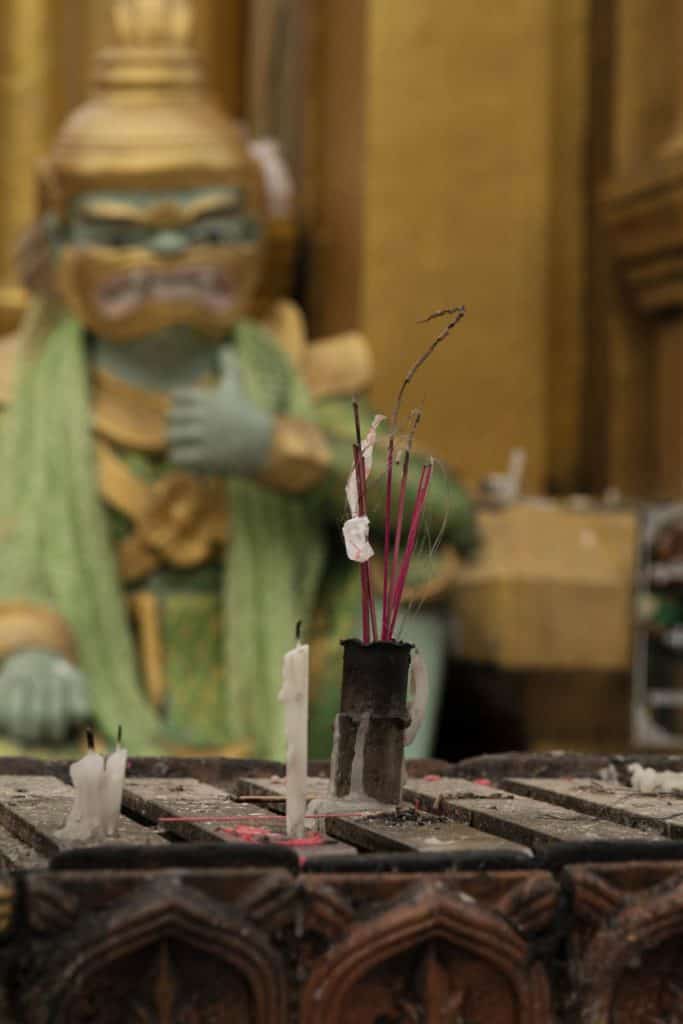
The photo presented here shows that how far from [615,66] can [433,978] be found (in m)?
3.64

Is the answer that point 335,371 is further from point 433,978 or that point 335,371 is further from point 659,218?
point 433,978

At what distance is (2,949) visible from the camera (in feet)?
6.15

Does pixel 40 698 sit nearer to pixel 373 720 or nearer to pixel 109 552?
pixel 109 552

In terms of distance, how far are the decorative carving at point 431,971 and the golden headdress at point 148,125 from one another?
116 inches

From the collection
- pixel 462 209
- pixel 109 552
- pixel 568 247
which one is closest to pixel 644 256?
pixel 568 247

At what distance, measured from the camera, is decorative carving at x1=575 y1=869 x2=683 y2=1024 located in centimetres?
200

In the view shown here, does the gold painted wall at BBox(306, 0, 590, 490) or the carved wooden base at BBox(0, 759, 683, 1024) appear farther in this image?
the gold painted wall at BBox(306, 0, 590, 490)

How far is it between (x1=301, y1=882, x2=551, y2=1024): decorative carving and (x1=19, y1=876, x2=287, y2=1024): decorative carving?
5 centimetres

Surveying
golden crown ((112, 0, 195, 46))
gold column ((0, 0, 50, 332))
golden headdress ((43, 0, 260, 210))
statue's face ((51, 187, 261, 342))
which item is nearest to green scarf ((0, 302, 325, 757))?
statue's face ((51, 187, 261, 342))

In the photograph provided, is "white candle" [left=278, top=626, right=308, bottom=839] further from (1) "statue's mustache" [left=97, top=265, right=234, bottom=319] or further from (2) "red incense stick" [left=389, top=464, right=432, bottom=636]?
(1) "statue's mustache" [left=97, top=265, right=234, bottom=319]

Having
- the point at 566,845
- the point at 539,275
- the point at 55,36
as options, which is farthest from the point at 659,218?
the point at 566,845

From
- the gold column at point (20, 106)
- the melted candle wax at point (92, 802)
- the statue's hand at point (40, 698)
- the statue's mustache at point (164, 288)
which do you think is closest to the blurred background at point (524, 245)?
the statue's mustache at point (164, 288)

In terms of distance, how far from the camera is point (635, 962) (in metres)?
2.00

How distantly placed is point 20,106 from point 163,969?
4.21m
